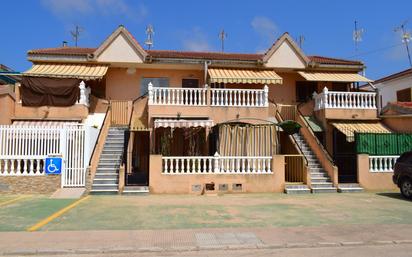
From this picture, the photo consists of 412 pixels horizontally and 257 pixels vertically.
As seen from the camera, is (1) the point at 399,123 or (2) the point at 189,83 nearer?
(1) the point at 399,123

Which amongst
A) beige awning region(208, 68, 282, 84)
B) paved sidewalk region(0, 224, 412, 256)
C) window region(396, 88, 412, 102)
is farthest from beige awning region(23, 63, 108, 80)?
window region(396, 88, 412, 102)

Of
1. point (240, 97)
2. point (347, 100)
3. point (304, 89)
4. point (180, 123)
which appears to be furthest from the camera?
point (304, 89)

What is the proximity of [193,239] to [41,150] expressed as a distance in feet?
34.4

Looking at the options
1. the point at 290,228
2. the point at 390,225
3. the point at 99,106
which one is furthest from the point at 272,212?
the point at 99,106

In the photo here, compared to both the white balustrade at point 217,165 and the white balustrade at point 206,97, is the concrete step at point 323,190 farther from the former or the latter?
the white balustrade at point 206,97

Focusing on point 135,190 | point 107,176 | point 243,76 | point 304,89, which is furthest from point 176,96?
point 304,89

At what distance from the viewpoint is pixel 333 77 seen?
2419 cm

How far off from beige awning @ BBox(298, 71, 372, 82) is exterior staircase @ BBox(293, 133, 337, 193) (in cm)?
486

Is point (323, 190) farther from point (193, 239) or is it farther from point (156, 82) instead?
point (156, 82)

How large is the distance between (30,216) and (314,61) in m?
19.2

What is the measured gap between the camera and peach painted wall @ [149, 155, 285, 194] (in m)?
17.3

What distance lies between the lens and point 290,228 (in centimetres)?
1034

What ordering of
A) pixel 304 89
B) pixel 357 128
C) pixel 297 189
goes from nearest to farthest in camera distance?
pixel 297 189 < pixel 357 128 < pixel 304 89

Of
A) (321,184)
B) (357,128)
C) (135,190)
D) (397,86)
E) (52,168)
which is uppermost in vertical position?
(397,86)
